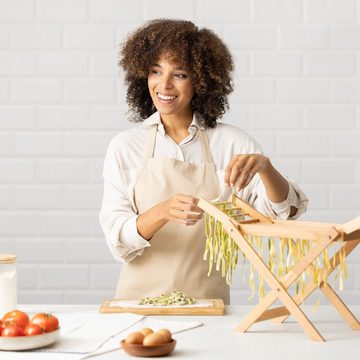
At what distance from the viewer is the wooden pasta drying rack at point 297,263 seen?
2.05 meters

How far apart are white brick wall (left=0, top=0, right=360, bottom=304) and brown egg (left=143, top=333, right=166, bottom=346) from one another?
217 cm

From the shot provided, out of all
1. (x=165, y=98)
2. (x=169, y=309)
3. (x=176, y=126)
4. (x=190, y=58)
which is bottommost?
(x=169, y=309)

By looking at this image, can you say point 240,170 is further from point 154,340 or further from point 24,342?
point 24,342

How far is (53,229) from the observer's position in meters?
4.11

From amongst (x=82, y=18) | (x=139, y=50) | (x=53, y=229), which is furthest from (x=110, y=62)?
(x=139, y=50)

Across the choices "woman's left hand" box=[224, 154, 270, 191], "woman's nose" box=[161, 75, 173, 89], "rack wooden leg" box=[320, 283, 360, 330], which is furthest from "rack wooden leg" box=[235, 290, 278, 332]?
"woman's nose" box=[161, 75, 173, 89]

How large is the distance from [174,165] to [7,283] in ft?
2.75

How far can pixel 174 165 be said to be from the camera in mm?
2941

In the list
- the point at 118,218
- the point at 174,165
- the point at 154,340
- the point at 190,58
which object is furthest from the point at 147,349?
the point at 190,58

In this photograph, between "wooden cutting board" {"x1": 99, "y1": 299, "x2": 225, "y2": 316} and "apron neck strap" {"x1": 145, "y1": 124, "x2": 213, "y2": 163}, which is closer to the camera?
"wooden cutting board" {"x1": 99, "y1": 299, "x2": 225, "y2": 316}

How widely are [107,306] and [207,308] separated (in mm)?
315

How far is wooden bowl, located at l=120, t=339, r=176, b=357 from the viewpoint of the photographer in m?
1.93

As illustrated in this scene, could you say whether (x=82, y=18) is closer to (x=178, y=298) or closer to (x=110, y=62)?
(x=110, y=62)

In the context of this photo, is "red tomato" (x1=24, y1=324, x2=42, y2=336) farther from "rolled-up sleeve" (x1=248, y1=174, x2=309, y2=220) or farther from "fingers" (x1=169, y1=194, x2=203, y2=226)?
"rolled-up sleeve" (x1=248, y1=174, x2=309, y2=220)
